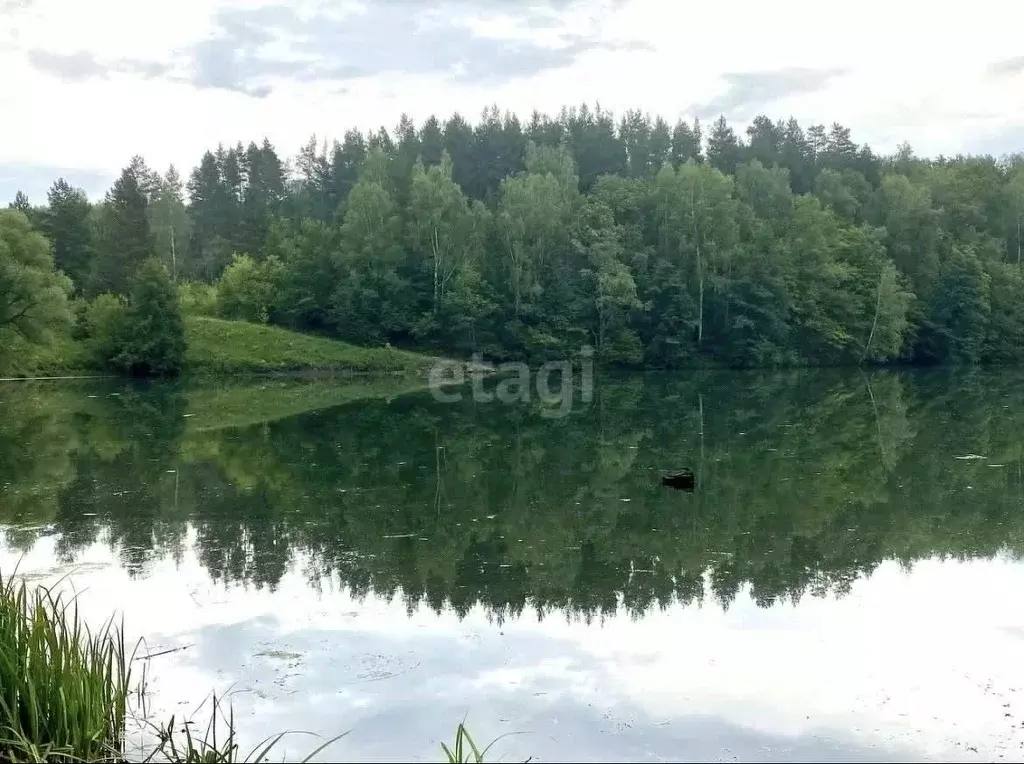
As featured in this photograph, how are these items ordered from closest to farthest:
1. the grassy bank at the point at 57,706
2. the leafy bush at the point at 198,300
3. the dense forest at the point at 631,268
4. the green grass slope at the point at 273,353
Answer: the grassy bank at the point at 57,706 → the green grass slope at the point at 273,353 → the dense forest at the point at 631,268 → the leafy bush at the point at 198,300

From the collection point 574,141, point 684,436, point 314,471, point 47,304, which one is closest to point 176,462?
point 314,471

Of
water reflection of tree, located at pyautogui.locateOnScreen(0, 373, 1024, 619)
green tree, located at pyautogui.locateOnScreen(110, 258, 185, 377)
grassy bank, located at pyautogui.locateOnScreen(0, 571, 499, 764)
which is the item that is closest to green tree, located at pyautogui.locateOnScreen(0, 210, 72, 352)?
green tree, located at pyautogui.locateOnScreen(110, 258, 185, 377)

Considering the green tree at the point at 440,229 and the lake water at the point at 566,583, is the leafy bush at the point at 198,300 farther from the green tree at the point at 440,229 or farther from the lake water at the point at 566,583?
Answer: the lake water at the point at 566,583

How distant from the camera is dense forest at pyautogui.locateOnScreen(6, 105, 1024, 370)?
5809 centimetres

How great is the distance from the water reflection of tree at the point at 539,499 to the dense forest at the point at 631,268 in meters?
28.7

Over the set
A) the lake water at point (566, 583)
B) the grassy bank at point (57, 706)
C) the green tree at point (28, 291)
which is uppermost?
the green tree at point (28, 291)

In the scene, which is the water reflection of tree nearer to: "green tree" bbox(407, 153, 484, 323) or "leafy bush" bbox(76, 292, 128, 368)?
"leafy bush" bbox(76, 292, 128, 368)

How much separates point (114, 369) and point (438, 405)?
86.3 feet

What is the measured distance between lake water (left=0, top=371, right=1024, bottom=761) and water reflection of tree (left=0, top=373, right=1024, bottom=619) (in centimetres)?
8

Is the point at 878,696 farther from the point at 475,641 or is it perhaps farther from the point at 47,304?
the point at 47,304

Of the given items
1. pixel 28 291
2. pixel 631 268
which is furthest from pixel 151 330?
pixel 631 268

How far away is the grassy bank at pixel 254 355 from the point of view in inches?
2061

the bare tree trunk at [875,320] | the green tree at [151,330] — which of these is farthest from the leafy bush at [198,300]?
the bare tree trunk at [875,320]

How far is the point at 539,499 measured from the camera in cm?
1578
